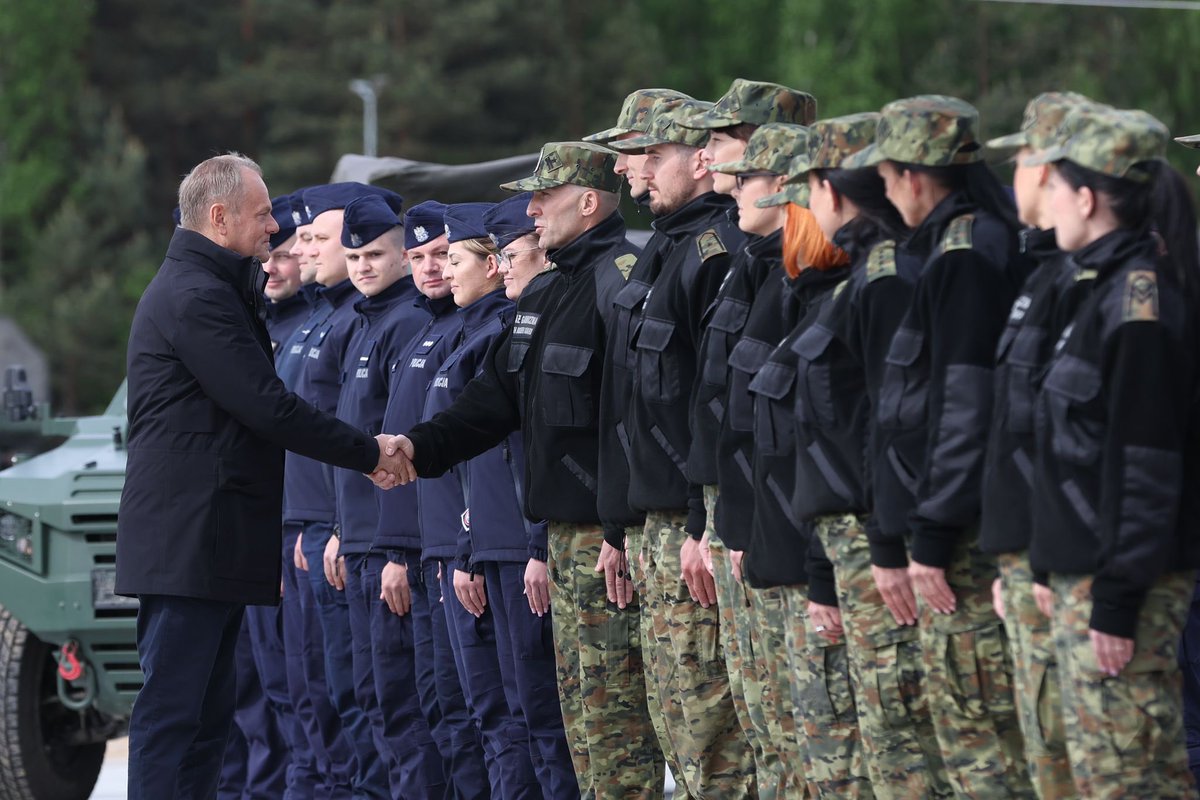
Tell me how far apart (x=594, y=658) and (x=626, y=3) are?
37.0 metres

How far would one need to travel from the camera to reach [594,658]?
654 centimetres

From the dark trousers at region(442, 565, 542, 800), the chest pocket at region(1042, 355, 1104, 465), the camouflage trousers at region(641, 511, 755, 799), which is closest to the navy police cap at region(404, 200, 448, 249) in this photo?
the dark trousers at region(442, 565, 542, 800)

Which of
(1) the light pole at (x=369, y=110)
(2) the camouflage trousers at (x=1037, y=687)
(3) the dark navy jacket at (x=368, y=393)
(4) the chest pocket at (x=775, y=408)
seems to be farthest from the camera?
(1) the light pole at (x=369, y=110)

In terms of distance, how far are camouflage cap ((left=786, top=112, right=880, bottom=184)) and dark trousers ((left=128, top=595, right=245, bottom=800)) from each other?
2590mm

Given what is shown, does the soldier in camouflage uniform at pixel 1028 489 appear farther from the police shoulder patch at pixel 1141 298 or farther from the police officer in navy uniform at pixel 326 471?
the police officer in navy uniform at pixel 326 471

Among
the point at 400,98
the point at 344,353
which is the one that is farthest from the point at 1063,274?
the point at 400,98

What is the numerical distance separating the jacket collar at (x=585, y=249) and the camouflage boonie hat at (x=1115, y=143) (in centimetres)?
250

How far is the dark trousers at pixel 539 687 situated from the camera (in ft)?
22.7

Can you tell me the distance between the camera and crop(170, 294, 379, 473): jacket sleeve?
6.75 m

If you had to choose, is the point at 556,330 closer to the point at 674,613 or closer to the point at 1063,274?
the point at 674,613

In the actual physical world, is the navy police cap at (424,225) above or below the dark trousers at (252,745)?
above

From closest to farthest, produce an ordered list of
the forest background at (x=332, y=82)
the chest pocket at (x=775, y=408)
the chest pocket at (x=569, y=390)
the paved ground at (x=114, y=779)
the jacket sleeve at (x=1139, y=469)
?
the jacket sleeve at (x=1139, y=469), the chest pocket at (x=775, y=408), the chest pocket at (x=569, y=390), the paved ground at (x=114, y=779), the forest background at (x=332, y=82)

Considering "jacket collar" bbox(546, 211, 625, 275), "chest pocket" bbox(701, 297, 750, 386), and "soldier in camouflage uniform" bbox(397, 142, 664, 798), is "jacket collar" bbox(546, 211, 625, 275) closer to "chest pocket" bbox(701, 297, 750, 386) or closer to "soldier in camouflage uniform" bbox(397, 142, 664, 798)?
"soldier in camouflage uniform" bbox(397, 142, 664, 798)

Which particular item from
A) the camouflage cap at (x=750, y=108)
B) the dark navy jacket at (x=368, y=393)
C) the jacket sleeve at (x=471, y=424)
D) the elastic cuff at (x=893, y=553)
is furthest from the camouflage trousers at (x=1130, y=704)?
the dark navy jacket at (x=368, y=393)
